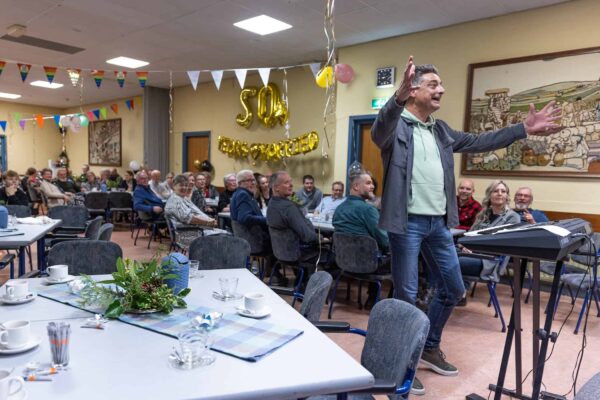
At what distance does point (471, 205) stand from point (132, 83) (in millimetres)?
8742

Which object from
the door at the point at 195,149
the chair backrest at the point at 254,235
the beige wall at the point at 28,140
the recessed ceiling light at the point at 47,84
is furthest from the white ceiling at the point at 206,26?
the beige wall at the point at 28,140

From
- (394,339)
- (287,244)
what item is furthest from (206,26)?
(394,339)

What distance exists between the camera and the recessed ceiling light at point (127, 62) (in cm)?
791

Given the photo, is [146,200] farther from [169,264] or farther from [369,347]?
[369,347]

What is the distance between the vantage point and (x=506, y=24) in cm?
505

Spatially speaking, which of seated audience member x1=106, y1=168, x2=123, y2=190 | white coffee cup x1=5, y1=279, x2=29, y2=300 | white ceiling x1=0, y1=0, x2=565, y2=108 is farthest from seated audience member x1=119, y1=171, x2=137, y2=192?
white coffee cup x1=5, y1=279, x2=29, y2=300

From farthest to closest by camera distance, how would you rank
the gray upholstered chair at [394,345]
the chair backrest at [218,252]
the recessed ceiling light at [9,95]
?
the recessed ceiling light at [9,95], the chair backrest at [218,252], the gray upholstered chair at [394,345]

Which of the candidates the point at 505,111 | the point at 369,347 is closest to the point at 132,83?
the point at 505,111

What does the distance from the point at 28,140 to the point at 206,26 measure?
11.7 meters

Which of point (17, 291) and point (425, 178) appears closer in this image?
point (17, 291)

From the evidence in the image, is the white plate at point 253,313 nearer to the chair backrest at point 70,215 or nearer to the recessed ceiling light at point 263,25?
the chair backrest at point 70,215

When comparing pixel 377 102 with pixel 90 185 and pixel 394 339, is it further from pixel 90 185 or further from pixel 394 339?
pixel 90 185

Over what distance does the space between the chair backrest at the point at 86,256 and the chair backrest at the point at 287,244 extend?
163 centimetres

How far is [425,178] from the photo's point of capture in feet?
7.32
